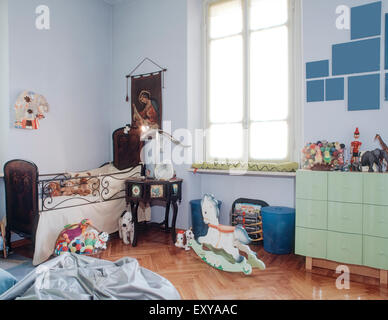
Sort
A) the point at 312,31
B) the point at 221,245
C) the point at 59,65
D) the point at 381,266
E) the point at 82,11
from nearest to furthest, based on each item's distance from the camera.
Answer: the point at 381,266, the point at 221,245, the point at 312,31, the point at 59,65, the point at 82,11

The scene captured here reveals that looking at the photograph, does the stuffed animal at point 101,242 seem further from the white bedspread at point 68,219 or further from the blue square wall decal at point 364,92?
the blue square wall decal at point 364,92

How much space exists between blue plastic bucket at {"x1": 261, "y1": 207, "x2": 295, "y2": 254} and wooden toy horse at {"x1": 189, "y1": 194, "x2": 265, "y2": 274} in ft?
1.90

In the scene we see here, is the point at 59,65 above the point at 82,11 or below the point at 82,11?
below

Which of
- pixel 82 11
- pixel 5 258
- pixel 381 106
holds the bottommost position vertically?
pixel 5 258

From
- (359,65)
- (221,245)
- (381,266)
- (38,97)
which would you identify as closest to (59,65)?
(38,97)

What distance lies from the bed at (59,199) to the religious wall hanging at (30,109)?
0.62 m

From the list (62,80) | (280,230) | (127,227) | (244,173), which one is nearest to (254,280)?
(280,230)

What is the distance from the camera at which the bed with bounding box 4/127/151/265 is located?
284 centimetres

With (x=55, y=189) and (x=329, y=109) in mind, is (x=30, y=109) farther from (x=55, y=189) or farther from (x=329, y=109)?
(x=329, y=109)

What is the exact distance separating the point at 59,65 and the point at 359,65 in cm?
360

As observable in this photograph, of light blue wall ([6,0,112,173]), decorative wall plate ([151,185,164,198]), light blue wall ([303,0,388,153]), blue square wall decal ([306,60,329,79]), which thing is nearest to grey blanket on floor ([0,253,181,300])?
decorative wall plate ([151,185,164,198])

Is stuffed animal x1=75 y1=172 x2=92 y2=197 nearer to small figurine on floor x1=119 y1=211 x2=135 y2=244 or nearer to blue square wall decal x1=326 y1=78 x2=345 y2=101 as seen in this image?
small figurine on floor x1=119 y1=211 x2=135 y2=244

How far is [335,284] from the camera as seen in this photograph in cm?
240
